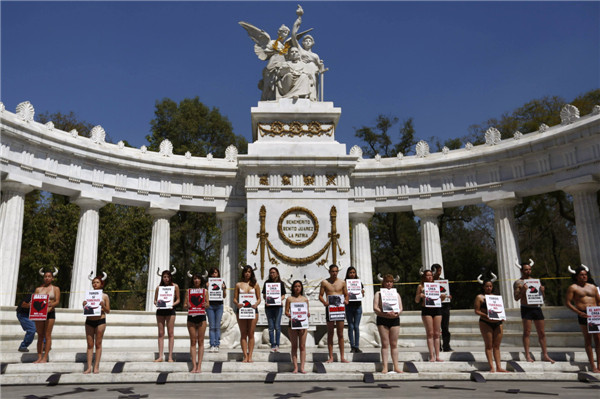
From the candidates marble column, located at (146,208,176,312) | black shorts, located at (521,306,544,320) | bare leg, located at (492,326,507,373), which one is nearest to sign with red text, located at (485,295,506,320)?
bare leg, located at (492,326,507,373)

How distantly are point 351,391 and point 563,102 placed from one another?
3939 centimetres

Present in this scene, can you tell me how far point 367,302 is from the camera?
29.1 meters

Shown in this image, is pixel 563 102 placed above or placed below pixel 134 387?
above

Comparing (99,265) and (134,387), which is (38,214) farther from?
(134,387)

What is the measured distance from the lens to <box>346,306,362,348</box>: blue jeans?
1473 centimetres

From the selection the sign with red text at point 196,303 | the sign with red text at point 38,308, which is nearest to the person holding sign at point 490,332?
the sign with red text at point 196,303

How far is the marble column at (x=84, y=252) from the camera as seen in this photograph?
26578mm

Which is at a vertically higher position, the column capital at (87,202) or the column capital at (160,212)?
the column capital at (87,202)

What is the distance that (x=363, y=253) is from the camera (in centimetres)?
3083

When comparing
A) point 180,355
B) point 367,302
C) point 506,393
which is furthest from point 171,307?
point 367,302

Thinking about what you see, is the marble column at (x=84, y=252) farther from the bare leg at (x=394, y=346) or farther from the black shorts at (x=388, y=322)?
the bare leg at (x=394, y=346)

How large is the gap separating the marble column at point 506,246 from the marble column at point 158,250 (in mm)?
19834

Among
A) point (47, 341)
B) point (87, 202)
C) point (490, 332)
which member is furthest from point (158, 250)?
point (490, 332)

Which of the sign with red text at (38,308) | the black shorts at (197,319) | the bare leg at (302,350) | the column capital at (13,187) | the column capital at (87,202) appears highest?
the column capital at (13,187)
